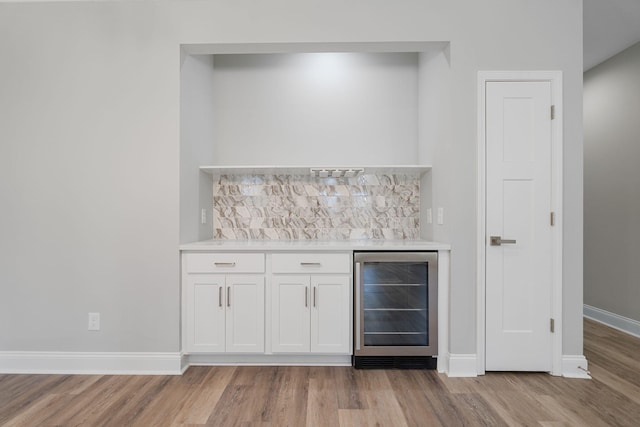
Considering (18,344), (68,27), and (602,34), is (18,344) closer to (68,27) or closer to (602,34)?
(68,27)

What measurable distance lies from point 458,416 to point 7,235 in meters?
3.33

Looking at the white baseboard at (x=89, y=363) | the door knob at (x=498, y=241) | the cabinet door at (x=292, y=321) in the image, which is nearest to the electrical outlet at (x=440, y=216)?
the door knob at (x=498, y=241)

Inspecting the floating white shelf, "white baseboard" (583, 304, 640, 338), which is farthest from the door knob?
"white baseboard" (583, 304, 640, 338)

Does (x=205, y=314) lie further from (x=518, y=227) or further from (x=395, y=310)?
(x=518, y=227)

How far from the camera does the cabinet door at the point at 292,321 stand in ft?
8.42

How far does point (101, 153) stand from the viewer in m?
2.57

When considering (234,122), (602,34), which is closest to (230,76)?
(234,122)

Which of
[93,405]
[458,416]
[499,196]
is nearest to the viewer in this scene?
[458,416]

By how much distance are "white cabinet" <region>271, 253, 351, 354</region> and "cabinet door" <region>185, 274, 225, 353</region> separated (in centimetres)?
40

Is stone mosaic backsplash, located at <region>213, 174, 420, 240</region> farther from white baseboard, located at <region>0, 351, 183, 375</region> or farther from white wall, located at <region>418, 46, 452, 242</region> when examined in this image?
white baseboard, located at <region>0, 351, 183, 375</region>

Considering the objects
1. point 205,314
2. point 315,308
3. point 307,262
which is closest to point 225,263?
point 205,314

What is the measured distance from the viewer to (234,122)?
3.28m

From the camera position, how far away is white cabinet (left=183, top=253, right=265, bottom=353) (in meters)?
2.57

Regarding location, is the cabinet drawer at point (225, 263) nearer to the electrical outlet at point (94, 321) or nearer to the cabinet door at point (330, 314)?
the cabinet door at point (330, 314)
